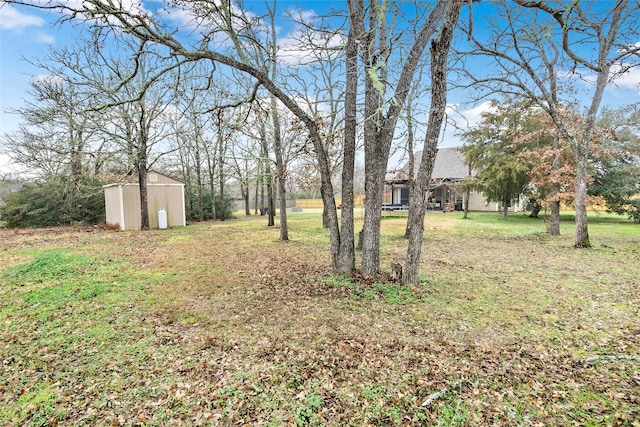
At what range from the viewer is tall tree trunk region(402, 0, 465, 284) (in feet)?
13.6

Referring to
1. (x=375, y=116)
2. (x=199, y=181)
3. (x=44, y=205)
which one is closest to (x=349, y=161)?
(x=375, y=116)

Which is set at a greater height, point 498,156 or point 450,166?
point 450,166

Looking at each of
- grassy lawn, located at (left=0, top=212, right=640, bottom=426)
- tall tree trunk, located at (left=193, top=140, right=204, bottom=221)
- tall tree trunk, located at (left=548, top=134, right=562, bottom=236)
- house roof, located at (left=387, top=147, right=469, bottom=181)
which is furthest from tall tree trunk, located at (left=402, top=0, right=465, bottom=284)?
house roof, located at (left=387, top=147, right=469, bottom=181)

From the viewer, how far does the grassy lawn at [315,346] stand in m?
2.29

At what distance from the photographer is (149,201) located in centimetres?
1450

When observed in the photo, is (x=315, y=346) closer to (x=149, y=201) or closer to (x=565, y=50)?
(x=565, y=50)

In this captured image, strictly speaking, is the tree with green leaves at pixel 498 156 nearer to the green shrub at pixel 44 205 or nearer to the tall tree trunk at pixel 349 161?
the tall tree trunk at pixel 349 161

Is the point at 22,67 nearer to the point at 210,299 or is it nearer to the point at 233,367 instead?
the point at 210,299

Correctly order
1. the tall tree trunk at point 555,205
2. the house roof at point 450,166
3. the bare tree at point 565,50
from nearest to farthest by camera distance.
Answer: the bare tree at point 565,50
the tall tree trunk at point 555,205
the house roof at point 450,166

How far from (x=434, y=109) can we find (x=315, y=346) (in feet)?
11.8

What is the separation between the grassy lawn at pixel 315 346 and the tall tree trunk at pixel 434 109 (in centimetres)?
106

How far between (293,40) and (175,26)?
1.91m

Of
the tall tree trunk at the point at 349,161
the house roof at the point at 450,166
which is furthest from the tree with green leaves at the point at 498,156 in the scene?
the tall tree trunk at the point at 349,161

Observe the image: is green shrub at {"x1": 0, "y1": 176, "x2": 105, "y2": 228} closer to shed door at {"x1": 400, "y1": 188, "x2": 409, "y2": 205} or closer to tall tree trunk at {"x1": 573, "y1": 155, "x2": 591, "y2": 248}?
tall tree trunk at {"x1": 573, "y1": 155, "x2": 591, "y2": 248}
